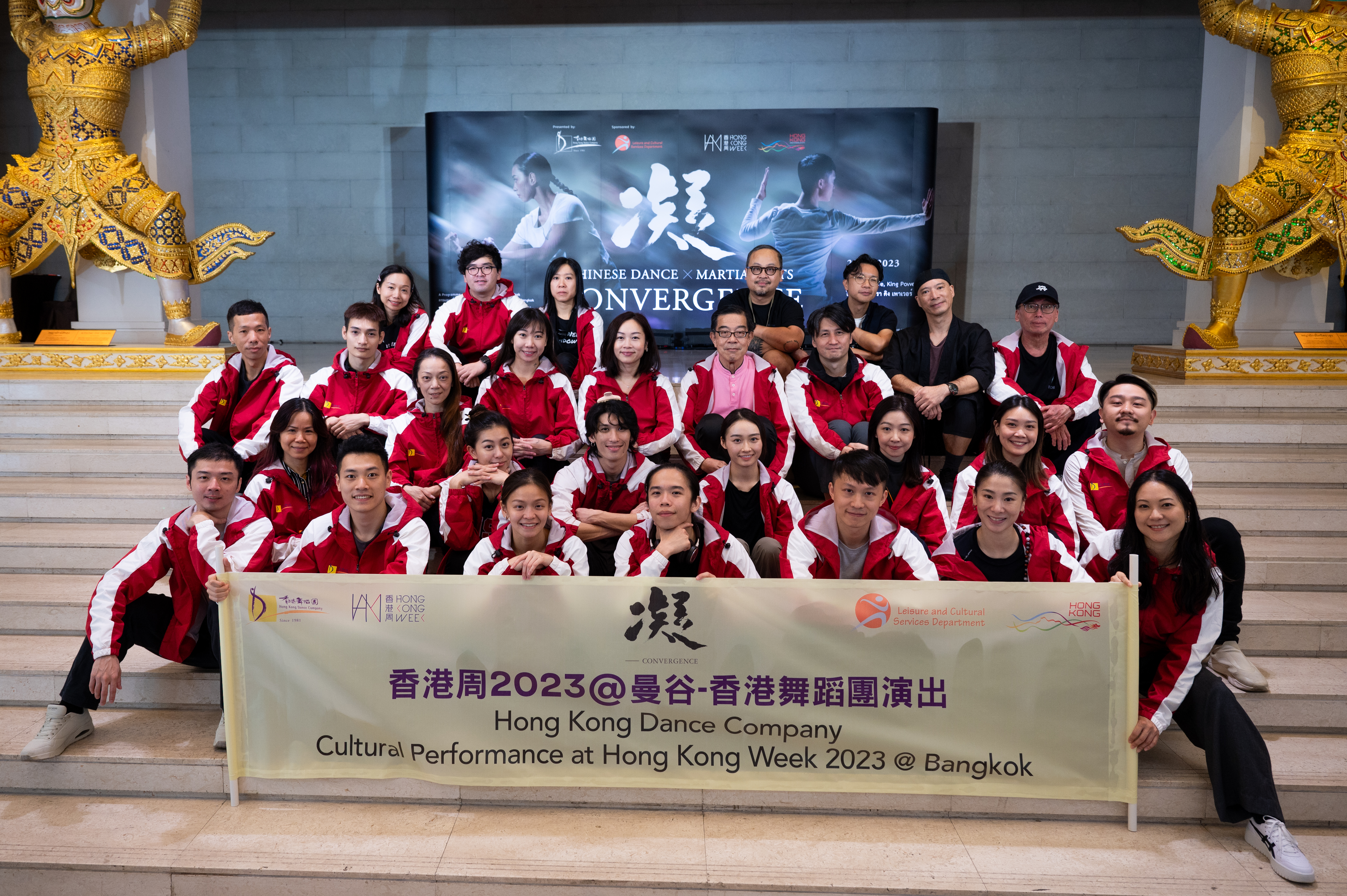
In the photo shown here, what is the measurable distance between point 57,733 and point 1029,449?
346 centimetres

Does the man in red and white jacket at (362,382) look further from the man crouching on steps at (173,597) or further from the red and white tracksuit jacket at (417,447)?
the man crouching on steps at (173,597)

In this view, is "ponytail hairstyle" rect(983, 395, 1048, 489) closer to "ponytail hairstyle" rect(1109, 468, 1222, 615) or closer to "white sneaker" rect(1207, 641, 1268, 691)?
"ponytail hairstyle" rect(1109, 468, 1222, 615)

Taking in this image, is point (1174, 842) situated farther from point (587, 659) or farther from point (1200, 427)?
point (1200, 427)

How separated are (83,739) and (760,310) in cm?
341

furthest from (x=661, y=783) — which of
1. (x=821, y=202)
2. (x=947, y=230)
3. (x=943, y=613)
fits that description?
(x=947, y=230)

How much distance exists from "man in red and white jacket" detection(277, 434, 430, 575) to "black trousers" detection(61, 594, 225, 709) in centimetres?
33

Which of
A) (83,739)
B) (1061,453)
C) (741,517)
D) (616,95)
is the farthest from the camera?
(616,95)

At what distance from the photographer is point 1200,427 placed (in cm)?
516

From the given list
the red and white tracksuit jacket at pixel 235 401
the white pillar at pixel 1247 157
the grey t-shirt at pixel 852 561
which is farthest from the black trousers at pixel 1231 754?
the white pillar at pixel 1247 157

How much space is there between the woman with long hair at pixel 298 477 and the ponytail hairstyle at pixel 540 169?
213 inches

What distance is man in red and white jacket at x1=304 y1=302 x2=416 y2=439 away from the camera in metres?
4.26

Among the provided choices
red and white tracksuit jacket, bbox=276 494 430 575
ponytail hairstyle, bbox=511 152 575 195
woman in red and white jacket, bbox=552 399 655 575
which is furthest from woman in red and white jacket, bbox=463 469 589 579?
ponytail hairstyle, bbox=511 152 575 195

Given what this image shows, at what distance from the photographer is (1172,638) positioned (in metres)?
2.92

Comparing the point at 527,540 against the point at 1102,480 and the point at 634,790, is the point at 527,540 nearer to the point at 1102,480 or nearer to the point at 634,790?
the point at 634,790
